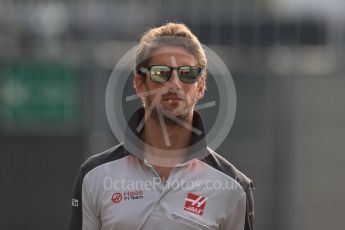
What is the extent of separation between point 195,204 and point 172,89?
0.51 m

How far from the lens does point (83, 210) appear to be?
14.1ft

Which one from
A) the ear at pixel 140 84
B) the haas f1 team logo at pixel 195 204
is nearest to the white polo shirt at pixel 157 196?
the haas f1 team logo at pixel 195 204

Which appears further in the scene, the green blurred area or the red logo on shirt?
the green blurred area

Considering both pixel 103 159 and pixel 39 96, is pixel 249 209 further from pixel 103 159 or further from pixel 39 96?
pixel 39 96

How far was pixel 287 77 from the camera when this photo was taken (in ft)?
33.0

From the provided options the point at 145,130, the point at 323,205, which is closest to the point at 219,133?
the point at 323,205

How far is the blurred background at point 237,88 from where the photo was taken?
31.9 ft

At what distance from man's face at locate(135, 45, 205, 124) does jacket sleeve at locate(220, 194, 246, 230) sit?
46 centimetres

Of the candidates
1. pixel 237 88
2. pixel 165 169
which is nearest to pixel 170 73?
pixel 165 169

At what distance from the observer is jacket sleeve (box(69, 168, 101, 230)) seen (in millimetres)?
4270

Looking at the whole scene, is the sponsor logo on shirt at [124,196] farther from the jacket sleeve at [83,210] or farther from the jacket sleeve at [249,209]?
the jacket sleeve at [249,209]

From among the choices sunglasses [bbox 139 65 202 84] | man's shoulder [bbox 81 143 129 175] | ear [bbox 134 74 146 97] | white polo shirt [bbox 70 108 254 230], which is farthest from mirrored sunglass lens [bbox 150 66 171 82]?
man's shoulder [bbox 81 143 129 175]

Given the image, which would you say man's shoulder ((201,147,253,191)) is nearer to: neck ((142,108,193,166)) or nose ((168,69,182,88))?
neck ((142,108,193,166))

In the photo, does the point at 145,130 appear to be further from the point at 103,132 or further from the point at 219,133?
the point at 103,132
